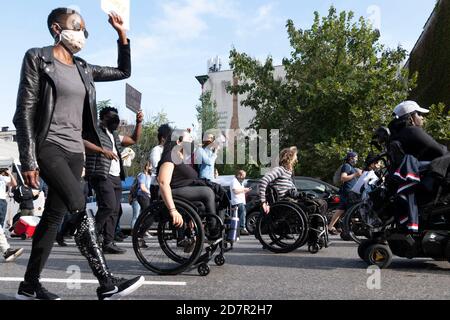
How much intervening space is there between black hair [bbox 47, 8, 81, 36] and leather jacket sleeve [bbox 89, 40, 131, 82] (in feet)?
1.43

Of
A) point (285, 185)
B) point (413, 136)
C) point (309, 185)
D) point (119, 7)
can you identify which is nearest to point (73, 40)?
point (119, 7)

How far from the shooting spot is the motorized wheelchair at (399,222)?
15.0 feet

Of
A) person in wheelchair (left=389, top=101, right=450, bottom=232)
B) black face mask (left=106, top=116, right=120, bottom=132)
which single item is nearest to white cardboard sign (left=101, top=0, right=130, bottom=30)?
person in wheelchair (left=389, top=101, right=450, bottom=232)

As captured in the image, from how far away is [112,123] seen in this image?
6637mm

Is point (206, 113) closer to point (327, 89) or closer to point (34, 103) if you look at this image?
point (327, 89)

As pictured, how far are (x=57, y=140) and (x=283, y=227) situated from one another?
3989 millimetres

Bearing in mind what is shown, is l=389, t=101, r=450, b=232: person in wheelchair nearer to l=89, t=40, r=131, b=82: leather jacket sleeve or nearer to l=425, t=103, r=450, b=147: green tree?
l=89, t=40, r=131, b=82: leather jacket sleeve

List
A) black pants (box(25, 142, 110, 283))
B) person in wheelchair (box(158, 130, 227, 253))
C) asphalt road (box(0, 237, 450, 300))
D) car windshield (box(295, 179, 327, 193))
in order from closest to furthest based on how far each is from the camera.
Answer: black pants (box(25, 142, 110, 283)), asphalt road (box(0, 237, 450, 300)), person in wheelchair (box(158, 130, 227, 253)), car windshield (box(295, 179, 327, 193))

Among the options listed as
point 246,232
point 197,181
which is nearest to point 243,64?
point 246,232

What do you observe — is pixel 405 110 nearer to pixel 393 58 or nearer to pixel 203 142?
pixel 203 142

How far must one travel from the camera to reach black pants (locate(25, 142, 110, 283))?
3.26m

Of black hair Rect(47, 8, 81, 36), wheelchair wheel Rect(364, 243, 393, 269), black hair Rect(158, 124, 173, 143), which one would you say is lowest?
wheelchair wheel Rect(364, 243, 393, 269)

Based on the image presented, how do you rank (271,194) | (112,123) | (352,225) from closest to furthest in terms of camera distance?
(112,123) < (271,194) < (352,225)

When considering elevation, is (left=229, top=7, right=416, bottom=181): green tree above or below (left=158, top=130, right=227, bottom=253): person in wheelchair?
above
